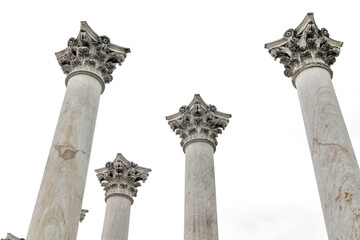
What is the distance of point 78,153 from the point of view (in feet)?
89.7

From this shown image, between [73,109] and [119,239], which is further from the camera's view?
[119,239]

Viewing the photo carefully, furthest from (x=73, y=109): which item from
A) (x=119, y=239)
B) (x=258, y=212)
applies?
(x=258, y=212)

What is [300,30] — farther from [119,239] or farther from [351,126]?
[351,126]

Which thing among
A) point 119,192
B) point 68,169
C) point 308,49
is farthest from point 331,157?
point 119,192

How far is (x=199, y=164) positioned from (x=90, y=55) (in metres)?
14.7

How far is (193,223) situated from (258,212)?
7346cm

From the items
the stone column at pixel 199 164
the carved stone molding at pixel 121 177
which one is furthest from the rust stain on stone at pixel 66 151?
the carved stone molding at pixel 121 177

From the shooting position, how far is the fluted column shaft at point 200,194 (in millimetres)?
36938

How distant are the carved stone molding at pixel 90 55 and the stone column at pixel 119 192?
707 inches

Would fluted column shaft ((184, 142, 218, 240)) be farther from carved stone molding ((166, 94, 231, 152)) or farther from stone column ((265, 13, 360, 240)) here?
→ stone column ((265, 13, 360, 240))

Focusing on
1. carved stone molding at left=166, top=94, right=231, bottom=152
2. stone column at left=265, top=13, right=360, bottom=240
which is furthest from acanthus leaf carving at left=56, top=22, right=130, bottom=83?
stone column at left=265, top=13, right=360, bottom=240

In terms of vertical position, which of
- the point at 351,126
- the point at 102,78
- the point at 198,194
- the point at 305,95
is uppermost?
the point at 351,126

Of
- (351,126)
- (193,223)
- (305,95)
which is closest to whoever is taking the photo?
(305,95)

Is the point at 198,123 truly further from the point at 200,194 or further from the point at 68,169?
the point at 68,169
